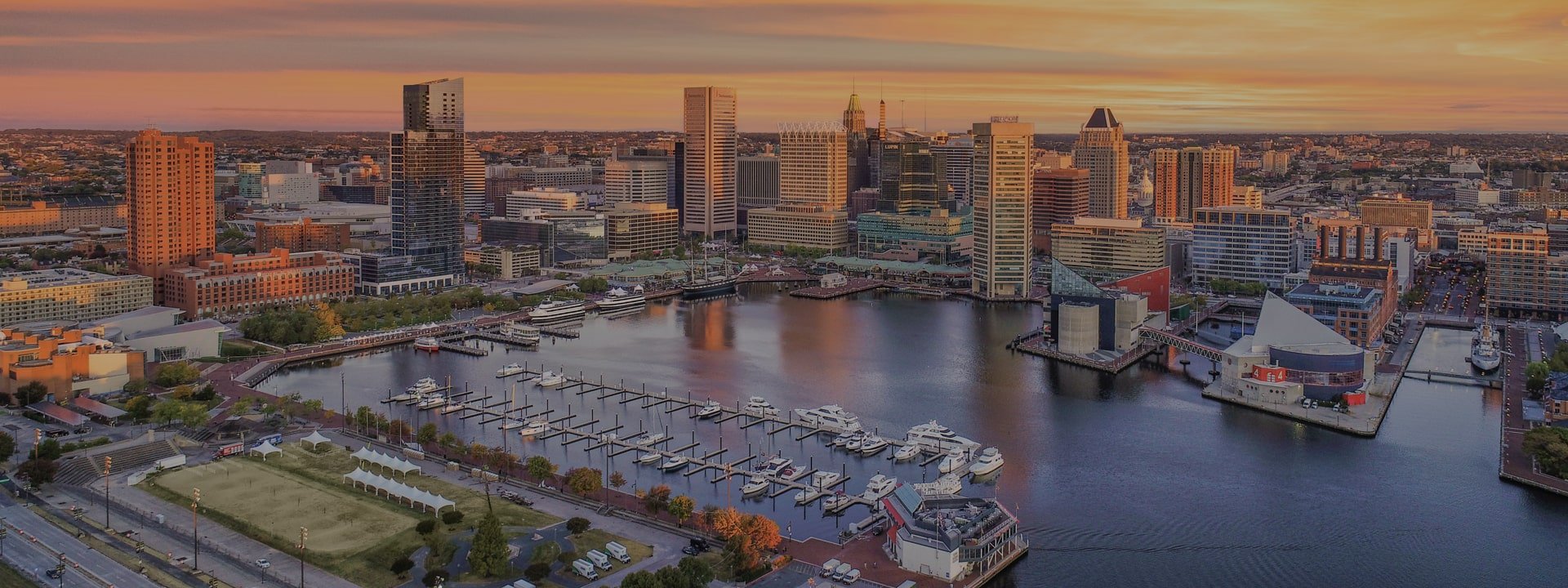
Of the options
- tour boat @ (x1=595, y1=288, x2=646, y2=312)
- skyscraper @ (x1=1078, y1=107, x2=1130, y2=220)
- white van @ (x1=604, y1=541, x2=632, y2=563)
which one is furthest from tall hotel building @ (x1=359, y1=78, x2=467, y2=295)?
skyscraper @ (x1=1078, y1=107, x2=1130, y2=220)

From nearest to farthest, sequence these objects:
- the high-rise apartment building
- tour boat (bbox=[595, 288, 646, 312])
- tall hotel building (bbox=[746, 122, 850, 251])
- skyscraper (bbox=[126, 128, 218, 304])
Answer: skyscraper (bbox=[126, 128, 218, 304]) → tour boat (bbox=[595, 288, 646, 312]) → tall hotel building (bbox=[746, 122, 850, 251]) → the high-rise apartment building

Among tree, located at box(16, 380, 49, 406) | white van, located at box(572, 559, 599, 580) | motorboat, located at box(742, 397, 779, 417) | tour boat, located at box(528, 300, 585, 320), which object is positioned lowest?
white van, located at box(572, 559, 599, 580)

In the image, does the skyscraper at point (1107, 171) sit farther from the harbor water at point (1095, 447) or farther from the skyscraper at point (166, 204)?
the skyscraper at point (166, 204)

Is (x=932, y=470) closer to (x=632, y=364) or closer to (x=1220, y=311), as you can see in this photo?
(x=632, y=364)

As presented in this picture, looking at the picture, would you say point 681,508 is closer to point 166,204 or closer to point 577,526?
point 577,526

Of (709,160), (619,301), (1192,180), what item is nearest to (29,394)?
(619,301)

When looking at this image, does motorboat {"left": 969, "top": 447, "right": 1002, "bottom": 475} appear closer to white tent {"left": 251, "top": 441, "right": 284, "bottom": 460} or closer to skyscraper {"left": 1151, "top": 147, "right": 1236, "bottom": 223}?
white tent {"left": 251, "top": 441, "right": 284, "bottom": 460}
